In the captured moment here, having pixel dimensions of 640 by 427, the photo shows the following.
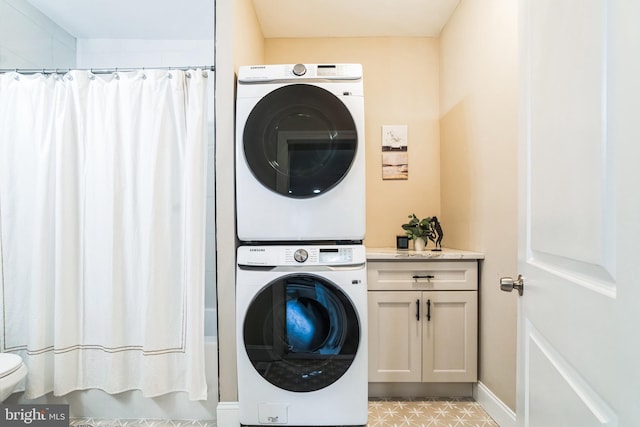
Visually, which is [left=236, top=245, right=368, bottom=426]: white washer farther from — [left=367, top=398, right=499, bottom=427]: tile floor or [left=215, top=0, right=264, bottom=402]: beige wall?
[left=367, top=398, right=499, bottom=427]: tile floor

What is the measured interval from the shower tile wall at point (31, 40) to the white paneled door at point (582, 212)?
2371 millimetres

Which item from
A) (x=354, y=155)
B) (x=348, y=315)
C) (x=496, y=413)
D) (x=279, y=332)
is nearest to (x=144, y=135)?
(x=354, y=155)

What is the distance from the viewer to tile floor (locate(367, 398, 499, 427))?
6.47 ft

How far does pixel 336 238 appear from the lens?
6.13 ft

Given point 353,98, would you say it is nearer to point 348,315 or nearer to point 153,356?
point 348,315

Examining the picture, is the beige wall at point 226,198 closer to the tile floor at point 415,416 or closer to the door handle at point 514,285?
the tile floor at point 415,416

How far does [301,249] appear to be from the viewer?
1.81 meters

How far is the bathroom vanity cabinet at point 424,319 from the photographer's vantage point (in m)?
2.19

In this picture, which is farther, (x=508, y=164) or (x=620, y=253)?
(x=508, y=164)

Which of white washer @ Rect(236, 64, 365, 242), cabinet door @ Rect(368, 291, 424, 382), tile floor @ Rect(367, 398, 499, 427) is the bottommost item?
tile floor @ Rect(367, 398, 499, 427)

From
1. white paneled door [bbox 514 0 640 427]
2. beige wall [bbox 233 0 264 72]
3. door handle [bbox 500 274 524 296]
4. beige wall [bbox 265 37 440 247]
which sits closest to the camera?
white paneled door [bbox 514 0 640 427]

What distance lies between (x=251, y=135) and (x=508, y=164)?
4.37 ft

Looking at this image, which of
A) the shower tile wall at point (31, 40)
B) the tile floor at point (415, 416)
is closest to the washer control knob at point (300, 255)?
the tile floor at point (415, 416)

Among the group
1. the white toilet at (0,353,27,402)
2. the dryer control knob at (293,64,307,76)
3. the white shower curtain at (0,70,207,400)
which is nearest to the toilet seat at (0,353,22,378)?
the white toilet at (0,353,27,402)
